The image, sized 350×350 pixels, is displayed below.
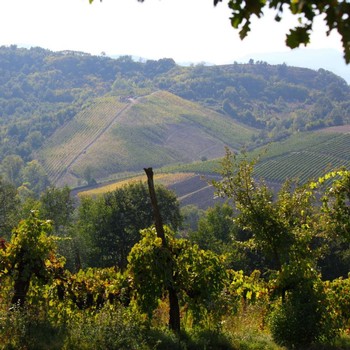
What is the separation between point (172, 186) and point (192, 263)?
104439mm

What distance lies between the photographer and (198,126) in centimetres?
18962

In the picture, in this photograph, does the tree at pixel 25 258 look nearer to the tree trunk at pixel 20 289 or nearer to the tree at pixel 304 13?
the tree trunk at pixel 20 289

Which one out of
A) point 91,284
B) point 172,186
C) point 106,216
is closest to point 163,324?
point 91,284

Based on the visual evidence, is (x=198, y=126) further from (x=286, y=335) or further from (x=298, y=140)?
(x=286, y=335)

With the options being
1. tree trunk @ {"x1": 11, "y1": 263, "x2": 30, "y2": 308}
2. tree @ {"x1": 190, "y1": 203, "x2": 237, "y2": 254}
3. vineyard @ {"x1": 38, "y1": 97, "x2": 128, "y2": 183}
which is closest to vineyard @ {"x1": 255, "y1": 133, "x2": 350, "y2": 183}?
tree @ {"x1": 190, "y1": 203, "x2": 237, "y2": 254}

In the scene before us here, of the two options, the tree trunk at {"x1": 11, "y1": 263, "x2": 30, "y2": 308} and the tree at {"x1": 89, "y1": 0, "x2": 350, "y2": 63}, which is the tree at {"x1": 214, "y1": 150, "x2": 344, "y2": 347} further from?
the tree at {"x1": 89, "y1": 0, "x2": 350, "y2": 63}

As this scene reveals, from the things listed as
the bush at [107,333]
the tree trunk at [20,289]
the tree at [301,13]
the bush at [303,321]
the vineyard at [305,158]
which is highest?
the tree at [301,13]

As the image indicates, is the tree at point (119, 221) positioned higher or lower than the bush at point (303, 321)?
lower

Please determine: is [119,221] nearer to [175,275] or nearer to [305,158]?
[175,275]

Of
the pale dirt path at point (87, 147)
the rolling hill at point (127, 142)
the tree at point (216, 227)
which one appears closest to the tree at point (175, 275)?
the tree at point (216, 227)

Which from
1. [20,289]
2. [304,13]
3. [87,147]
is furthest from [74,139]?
[304,13]

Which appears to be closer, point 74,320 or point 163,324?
point 74,320

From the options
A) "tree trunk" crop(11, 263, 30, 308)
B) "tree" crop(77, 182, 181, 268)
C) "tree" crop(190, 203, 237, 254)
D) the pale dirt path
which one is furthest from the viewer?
the pale dirt path

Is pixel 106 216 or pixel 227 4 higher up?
pixel 227 4
